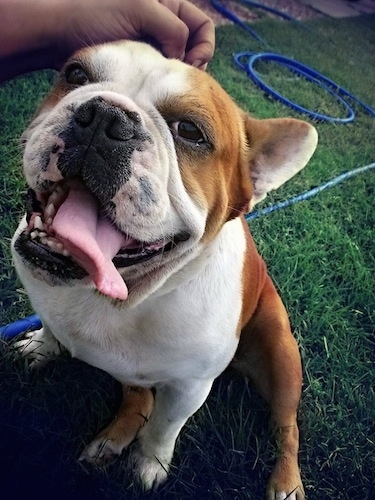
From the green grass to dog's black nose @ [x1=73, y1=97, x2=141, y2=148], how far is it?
1.16 m

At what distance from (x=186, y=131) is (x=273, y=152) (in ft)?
1.49

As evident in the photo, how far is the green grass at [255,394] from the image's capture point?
7.42 ft

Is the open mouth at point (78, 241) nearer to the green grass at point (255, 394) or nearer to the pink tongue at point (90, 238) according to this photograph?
the pink tongue at point (90, 238)

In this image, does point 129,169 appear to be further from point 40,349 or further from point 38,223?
point 40,349

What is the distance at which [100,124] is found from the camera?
61.7 inches

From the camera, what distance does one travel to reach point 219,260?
2.09 metres

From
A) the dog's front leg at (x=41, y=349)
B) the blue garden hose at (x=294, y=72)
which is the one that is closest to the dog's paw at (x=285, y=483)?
the dog's front leg at (x=41, y=349)

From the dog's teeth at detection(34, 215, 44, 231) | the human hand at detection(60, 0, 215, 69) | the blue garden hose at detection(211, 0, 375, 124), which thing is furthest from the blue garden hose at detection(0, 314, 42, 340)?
the blue garden hose at detection(211, 0, 375, 124)

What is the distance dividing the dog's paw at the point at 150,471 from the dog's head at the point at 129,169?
0.78m

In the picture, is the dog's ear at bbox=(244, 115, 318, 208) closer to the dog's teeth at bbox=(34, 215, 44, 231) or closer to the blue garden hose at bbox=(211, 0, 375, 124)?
the dog's teeth at bbox=(34, 215, 44, 231)

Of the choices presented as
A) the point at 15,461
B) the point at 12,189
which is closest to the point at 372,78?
the point at 12,189

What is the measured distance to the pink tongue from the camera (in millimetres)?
1547

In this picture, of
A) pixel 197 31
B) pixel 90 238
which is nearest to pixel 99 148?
pixel 90 238

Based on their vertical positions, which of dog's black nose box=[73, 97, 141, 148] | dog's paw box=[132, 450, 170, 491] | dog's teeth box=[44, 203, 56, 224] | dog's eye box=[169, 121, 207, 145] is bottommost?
dog's paw box=[132, 450, 170, 491]
